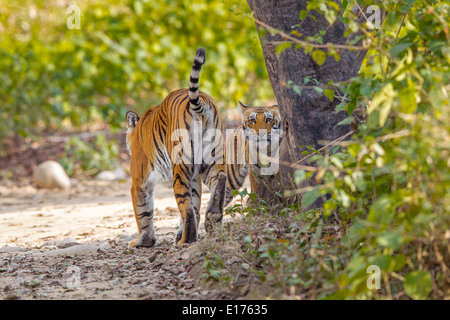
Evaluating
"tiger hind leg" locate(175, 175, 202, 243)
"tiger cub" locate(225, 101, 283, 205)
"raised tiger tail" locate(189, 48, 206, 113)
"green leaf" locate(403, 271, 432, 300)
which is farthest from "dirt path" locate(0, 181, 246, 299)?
"green leaf" locate(403, 271, 432, 300)

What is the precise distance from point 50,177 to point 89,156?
1119 mm

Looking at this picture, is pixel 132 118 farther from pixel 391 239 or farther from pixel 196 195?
pixel 391 239

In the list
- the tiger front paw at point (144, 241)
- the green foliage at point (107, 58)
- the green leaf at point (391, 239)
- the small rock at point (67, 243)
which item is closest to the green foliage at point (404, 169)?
the green leaf at point (391, 239)

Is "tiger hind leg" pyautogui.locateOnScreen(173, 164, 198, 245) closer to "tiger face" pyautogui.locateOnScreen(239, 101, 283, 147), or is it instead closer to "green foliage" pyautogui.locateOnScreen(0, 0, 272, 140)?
"tiger face" pyautogui.locateOnScreen(239, 101, 283, 147)

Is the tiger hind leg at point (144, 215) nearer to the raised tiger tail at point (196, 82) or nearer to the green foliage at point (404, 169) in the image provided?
the raised tiger tail at point (196, 82)

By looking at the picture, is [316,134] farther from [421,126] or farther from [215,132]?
[421,126]

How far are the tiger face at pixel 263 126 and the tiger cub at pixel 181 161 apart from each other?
1.28 ft

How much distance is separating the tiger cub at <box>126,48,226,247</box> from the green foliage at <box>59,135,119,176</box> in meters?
4.85

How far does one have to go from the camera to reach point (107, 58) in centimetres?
1177

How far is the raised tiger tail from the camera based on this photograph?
15.3 feet

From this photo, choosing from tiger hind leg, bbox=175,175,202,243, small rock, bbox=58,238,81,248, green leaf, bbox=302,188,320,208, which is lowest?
small rock, bbox=58,238,81,248

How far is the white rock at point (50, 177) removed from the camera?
9.77 metres

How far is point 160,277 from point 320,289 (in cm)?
146
